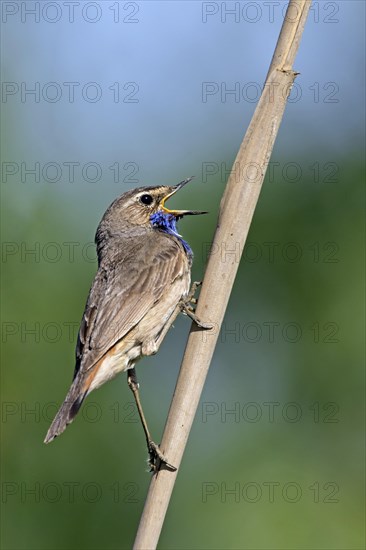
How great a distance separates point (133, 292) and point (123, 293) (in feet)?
0.21

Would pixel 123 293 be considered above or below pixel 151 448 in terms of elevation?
above

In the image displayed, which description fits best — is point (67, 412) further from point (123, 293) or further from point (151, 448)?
point (123, 293)

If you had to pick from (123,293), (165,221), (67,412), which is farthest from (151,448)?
(165,221)

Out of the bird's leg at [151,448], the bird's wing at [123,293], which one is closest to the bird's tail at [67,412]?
the bird's wing at [123,293]

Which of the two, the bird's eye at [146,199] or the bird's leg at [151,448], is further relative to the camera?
the bird's eye at [146,199]

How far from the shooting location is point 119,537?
6539mm

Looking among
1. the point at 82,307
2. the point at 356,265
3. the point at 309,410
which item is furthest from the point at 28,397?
the point at 356,265

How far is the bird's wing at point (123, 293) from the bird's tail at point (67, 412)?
0.17 meters

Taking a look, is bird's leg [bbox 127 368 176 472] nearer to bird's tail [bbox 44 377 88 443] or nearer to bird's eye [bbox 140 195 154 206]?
bird's tail [bbox 44 377 88 443]

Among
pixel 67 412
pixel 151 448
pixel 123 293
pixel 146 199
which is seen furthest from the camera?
pixel 146 199

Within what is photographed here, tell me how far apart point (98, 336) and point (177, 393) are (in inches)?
55.4

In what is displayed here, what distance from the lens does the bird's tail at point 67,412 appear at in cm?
437

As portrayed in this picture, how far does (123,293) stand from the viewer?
5.52 metres

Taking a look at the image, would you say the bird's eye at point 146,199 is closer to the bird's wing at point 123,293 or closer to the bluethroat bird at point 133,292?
the bluethroat bird at point 133,292
